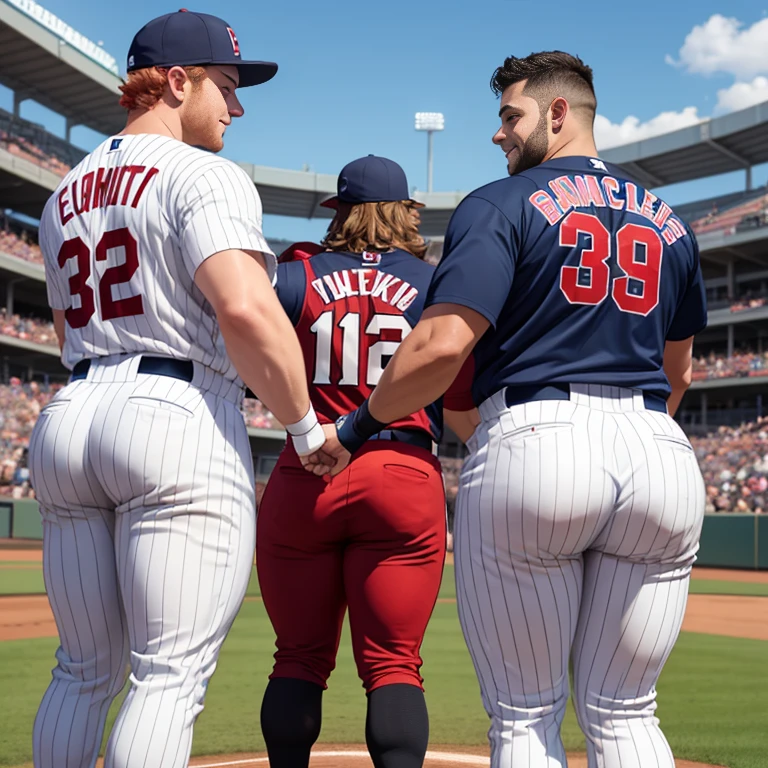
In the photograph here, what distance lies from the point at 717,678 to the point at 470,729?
8.50 feet

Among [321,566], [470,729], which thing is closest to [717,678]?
[470,729]

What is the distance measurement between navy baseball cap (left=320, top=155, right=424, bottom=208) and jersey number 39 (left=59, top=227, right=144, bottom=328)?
74 cm

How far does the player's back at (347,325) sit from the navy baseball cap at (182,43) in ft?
1.92

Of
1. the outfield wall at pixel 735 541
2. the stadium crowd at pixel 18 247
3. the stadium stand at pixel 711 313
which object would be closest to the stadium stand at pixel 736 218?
the stadium stand at pixel 711 313

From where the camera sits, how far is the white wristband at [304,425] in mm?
2021

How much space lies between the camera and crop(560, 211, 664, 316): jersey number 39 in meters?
1.89

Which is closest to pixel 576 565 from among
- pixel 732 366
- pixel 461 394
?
pixel 461 394

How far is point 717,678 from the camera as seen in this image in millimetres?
6316

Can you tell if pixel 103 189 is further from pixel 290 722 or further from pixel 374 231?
pixel 290 722

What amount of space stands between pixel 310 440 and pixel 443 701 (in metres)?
3.62

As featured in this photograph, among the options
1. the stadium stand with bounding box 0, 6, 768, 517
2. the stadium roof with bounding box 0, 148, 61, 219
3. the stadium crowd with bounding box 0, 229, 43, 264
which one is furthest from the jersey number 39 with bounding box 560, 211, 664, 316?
the stadium roof with bounding box 0, 148, 61, 219

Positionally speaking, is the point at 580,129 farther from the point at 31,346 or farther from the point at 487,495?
the point at 31,346

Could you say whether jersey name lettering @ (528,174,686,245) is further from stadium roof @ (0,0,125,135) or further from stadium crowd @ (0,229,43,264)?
stadium roof @ (0,0,125,135)

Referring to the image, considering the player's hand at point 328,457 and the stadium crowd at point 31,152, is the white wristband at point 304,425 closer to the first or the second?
the player's hand at point 328,457
